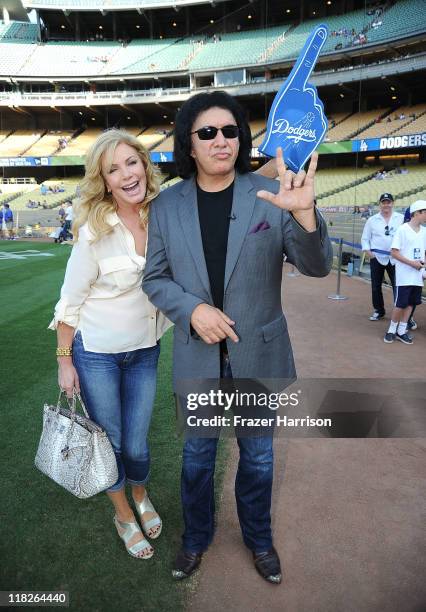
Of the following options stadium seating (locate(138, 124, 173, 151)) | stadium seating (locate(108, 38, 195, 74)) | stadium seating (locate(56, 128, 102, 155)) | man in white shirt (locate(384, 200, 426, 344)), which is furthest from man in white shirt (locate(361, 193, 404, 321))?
stadium seating (locate(108, 38, 195, 74))

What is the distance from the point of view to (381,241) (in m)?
6.97

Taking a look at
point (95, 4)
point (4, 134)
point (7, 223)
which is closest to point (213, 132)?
point (7, 223)

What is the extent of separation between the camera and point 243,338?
1.94m

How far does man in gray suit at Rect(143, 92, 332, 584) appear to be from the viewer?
184 cm

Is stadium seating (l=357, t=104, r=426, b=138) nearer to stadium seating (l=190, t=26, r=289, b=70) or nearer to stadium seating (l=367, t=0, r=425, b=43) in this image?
stadium seating (l=367, t=0, r=425, b=43)

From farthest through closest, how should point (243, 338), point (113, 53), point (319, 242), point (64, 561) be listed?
point (113, 53) → point (64, 561) → point (243, 338) → point (319, 242)

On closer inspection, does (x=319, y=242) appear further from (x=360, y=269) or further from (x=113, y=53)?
(x=113, y=53)

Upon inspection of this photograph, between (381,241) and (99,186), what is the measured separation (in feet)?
19.2

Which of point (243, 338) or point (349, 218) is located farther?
point (349, 218)

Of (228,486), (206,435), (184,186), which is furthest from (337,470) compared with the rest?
(184,186)

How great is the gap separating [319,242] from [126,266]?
0.90m

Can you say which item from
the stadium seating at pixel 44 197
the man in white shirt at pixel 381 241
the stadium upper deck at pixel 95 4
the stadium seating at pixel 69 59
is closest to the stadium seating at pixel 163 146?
the stadium seating at pixel 44 197

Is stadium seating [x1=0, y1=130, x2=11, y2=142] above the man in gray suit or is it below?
above

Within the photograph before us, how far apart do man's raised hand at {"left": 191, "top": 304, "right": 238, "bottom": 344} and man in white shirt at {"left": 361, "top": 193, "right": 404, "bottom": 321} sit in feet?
19.0
